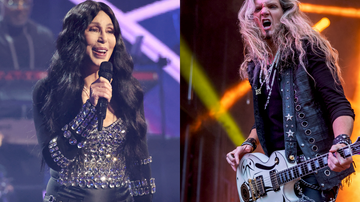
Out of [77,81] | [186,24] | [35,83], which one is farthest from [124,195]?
[186,24]

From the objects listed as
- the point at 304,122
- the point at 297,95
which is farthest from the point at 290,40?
the point at 304,122

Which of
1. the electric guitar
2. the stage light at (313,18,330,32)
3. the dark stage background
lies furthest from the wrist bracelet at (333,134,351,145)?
the stage light at (313,18,330,32)

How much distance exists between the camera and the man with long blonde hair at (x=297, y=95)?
125 cm

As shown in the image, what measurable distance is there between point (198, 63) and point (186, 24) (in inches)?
17.4

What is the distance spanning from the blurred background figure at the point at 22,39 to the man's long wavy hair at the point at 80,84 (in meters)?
0.11

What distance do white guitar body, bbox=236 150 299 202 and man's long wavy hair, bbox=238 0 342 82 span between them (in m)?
0.49

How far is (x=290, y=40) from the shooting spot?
4.89 ft

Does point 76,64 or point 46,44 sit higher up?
point 46,44

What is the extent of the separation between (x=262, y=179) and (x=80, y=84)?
1635 mm

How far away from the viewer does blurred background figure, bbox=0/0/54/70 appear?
7.54ft

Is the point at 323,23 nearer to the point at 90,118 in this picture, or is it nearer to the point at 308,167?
the point at 308,167

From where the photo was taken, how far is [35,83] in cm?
231

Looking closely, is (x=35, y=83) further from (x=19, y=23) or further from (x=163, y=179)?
(x=163, y=179)

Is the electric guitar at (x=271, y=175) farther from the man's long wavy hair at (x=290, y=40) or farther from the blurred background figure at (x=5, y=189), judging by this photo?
the blurred background figure at (x=5, y=189)
